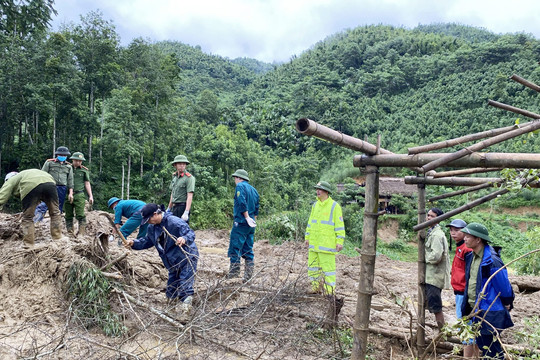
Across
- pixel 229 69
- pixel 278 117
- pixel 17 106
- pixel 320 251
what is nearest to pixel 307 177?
pixel 278 117

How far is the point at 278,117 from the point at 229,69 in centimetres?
3369

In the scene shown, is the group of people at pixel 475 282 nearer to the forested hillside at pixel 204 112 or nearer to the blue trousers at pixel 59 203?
the forested hillside at pixel 204 112

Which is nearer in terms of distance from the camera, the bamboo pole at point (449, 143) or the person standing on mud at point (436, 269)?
the bamboo pole at point (449, 143)

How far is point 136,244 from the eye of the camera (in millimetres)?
4633

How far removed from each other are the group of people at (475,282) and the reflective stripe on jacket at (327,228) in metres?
1.13

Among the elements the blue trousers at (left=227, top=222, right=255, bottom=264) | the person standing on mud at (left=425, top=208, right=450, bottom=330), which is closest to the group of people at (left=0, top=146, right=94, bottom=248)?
the blue trousers at (left=227, top=222, right=255, bottom=264)

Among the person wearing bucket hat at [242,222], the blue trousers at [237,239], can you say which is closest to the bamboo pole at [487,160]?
the person wearing bucket hat at [242,222]

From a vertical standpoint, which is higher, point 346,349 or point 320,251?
point 320,251

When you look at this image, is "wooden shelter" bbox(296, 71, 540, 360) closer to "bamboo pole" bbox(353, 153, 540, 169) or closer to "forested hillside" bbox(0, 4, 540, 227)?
"bamboo pole" bbox(353, 153, 540, 169)

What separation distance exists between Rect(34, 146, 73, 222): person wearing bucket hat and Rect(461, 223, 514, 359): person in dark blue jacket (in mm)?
5969

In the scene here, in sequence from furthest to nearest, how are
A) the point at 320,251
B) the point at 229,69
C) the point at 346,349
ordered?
1. the point at 229,69
2. the point at 320,251
3. the point at 346,349

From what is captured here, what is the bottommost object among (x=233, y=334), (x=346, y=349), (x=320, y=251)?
(x=346, y=349)

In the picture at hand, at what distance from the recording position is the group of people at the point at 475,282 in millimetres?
3289

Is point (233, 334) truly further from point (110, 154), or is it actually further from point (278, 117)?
point (278, 117)
